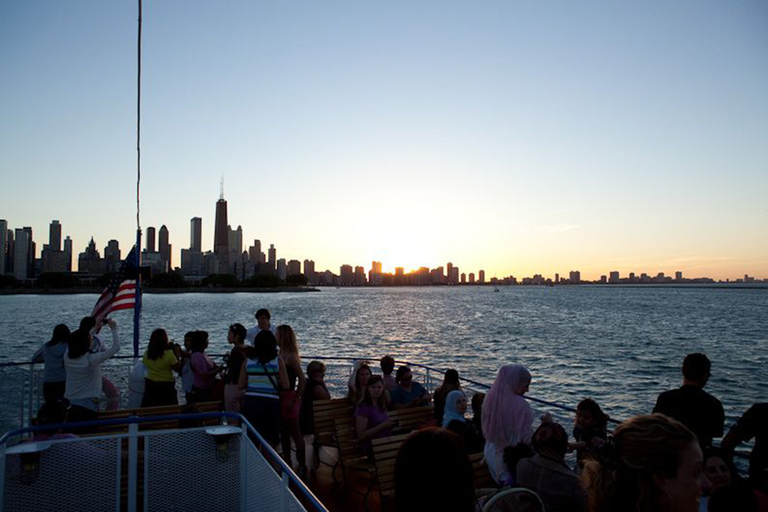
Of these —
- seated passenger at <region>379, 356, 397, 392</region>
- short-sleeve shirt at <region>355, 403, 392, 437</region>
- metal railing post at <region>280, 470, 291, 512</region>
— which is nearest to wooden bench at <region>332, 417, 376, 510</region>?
short-sleeve shirt at <region>355, 403, 392, 437</region>

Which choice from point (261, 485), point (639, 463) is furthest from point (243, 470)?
point (639, 463)

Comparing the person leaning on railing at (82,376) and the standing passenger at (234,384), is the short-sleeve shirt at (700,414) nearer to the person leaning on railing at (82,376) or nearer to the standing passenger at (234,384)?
the standing passenger at (234,384)

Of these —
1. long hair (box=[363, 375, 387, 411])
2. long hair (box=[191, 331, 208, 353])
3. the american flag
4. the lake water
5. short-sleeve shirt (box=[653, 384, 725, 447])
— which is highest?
the american flag

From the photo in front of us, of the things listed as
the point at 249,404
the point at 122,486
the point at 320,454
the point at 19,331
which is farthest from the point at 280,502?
the point at 19,331

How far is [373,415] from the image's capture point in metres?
7.14

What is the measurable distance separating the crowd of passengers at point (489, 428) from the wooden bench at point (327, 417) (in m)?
0.22

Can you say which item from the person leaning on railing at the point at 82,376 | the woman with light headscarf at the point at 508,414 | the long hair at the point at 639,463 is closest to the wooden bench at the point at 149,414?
the person leaning on railing at the point at 82,376

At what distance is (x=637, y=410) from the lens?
786 inches

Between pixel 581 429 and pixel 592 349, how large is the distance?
36.2 m

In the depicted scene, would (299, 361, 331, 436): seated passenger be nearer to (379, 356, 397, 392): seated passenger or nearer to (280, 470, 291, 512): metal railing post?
(379, 356, 397, 392): seated passenger

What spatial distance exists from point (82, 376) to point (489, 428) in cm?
483

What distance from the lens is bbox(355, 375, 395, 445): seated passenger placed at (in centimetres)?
700

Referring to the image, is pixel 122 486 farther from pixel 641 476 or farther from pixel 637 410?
pixel 637 410

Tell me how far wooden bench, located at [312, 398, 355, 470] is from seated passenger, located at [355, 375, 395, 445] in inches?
31.1
